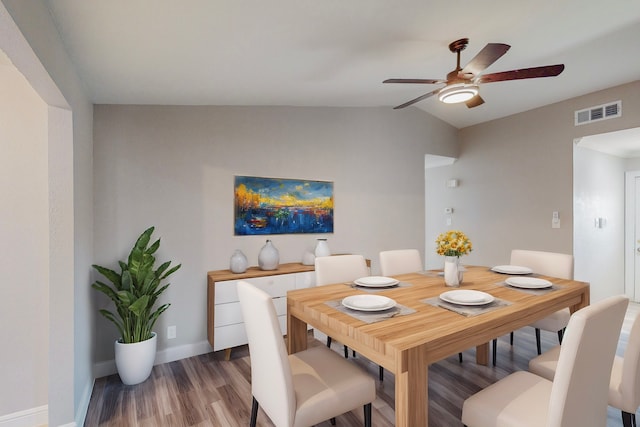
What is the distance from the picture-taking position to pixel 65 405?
73.0 inches

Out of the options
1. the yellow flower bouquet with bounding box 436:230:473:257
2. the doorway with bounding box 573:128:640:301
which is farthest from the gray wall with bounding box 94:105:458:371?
the doorway with bounding box 573:128:640:301

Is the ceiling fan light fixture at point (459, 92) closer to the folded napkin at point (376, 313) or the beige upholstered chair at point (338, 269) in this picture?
the beige upholstered chair at point (338, 269)

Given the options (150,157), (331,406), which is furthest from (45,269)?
(331,406)

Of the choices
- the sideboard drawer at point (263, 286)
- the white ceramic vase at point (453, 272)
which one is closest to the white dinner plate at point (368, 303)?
the white ceramic vase at point (453, 272)

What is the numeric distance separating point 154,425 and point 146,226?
4.92ft

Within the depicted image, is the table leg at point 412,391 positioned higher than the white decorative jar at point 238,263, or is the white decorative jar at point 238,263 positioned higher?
the white decorative jar at point 238,263

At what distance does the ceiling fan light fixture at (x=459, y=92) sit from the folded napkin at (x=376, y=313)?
1.51 m

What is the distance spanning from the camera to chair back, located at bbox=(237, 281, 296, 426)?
1365 millimetres

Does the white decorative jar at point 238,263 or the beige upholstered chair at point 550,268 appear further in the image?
the white decorative jar at point 238,263

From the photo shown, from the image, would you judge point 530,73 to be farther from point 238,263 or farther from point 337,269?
point 238,263

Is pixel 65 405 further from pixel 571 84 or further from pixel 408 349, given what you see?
pixel 571 84

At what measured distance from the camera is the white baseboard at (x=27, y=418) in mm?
1981

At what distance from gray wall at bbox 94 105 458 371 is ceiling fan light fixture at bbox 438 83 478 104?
165 centimetres

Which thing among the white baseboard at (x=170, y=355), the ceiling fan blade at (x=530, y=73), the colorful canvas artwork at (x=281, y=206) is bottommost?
the white baseboard at (x=170, y=355)
